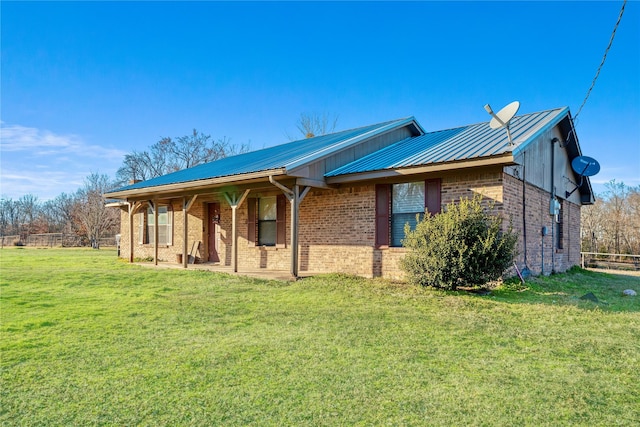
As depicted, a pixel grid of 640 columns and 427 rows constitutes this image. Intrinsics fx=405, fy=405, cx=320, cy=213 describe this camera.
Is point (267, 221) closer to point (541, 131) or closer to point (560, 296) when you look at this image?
point (541, 131)

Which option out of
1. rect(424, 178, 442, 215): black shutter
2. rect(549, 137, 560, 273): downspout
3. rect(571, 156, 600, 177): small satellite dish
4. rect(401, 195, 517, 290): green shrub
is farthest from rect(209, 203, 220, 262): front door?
rect(571, 156, 600, 177): small satellite dish

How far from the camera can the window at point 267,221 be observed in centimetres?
1223

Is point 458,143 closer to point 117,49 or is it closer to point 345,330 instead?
point 345,330

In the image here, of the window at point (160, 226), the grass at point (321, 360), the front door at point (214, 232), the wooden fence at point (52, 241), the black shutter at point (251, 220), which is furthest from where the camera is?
the wooden fence at point (52, 241)

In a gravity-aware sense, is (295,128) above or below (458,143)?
above

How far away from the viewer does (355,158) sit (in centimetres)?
1147

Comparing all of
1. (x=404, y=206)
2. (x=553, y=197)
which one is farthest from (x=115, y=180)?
(x=553, y=197)

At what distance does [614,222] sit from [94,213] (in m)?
39.5

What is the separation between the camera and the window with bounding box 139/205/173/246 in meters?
16.1

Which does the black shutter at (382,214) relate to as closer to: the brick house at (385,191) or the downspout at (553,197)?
the brick house at (385,191)

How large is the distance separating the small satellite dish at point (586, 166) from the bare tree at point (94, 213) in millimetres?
31524

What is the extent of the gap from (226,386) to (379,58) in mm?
17105

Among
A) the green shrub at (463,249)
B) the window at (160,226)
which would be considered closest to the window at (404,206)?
the green shrub at (463,249)

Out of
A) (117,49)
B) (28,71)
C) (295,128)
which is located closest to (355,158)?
(117,49)
